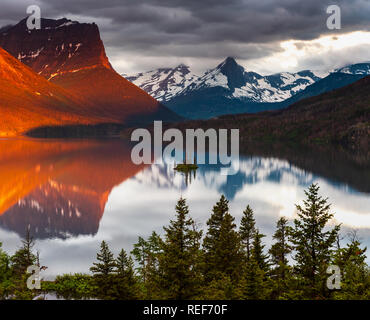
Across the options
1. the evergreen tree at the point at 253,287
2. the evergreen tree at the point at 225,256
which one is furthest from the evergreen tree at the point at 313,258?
the evergreen tree at the point at 225,256

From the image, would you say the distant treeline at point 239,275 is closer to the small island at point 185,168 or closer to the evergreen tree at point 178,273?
the evergreen tree at point 178,273

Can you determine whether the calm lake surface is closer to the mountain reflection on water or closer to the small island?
the mountain reflection on water

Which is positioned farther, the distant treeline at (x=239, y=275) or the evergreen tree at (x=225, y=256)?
the evergreen tree at (x=225, y=256)

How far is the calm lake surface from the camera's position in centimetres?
4697

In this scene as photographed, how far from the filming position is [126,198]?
74688mm

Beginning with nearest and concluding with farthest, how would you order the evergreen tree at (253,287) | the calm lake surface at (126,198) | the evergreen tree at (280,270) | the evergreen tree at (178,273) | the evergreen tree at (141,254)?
the evergreen tree at (178,273) → the evergreen tree at (253,287) → the evergreen tree at (280,270) → the evergreen tree at (141,254) → the calm lake surface at (126,198)

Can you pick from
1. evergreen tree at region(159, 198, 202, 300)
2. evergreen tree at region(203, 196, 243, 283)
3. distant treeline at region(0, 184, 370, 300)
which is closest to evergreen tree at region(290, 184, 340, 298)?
distant treeline at region(0, 184, 370, 300)

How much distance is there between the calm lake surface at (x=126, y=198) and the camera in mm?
46972

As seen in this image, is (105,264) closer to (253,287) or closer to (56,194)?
(253,287)

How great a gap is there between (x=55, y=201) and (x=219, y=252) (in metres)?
44.5

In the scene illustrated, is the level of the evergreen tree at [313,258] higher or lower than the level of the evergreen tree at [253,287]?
higher

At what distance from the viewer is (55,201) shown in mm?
67688

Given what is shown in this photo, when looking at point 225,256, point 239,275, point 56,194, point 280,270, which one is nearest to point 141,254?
point 225,256
